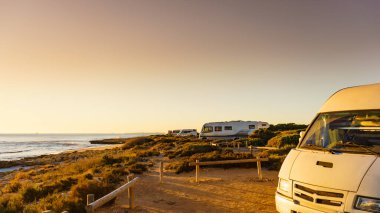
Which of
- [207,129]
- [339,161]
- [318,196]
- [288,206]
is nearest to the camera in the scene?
[318,196]

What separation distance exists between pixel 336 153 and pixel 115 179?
36.0 feet

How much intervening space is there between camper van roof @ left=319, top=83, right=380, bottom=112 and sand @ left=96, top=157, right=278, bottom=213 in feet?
12.0

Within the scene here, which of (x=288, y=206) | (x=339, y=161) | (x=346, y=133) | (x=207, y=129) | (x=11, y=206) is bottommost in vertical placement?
(x=11, y=206)

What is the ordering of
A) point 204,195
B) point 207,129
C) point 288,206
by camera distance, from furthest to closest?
point 207,129, point 204,195, point 288,206

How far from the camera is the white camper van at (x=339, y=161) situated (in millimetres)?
4426

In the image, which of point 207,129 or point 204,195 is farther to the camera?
point 207,129

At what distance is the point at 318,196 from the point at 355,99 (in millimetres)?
2155

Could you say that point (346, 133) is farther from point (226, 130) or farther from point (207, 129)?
point (207, 129)

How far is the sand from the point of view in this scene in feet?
30.5

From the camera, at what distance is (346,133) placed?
5.75 metres

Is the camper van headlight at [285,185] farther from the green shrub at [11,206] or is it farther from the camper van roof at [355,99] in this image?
the green shrub at [11,206]

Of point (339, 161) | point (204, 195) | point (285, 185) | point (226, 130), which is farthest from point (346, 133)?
point (226, 130)

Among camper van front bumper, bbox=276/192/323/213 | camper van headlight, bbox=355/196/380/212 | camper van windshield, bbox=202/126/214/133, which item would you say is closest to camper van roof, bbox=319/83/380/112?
camper van headlight, bbox=355/196/380/212

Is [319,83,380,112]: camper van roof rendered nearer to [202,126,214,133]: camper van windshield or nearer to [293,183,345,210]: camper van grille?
[293,183,345,210]: camper van grille
